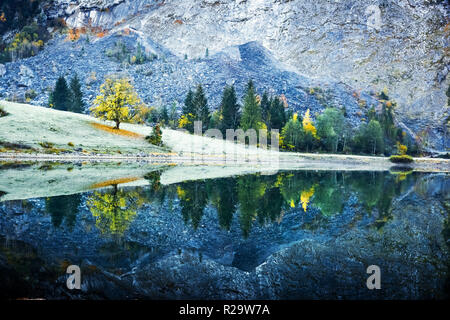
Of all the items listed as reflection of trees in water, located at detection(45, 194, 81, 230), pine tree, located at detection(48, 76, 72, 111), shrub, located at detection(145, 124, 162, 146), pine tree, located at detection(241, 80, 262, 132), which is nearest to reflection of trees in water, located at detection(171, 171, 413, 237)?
reflection of trees in water, located at detection(45, 194, 81, 230)

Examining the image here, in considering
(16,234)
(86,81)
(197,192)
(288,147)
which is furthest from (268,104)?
(86,81)

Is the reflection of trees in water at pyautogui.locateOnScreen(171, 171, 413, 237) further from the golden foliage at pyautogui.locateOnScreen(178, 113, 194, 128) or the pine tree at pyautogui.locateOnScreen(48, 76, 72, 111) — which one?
the pine tree at pyautogui.locateOnScreen(48, 76, 72, 111)

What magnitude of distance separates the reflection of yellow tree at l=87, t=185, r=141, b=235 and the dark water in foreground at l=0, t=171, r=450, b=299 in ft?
0.09

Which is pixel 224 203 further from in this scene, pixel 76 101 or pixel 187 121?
pixel 76 101

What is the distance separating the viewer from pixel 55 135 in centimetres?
3344

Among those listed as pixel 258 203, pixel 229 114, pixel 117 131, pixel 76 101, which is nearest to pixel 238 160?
pixel 117 131

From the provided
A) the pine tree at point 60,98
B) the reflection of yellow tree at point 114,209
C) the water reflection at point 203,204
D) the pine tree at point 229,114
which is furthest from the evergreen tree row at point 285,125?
the reflection of yellow tree at point 114,209

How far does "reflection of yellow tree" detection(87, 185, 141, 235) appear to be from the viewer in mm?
6949

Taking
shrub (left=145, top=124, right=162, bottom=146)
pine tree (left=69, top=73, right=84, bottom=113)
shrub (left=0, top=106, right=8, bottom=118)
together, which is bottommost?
shrub (left=145, top=124, right=162, bottom=146)

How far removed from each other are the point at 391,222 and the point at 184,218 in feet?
19.3

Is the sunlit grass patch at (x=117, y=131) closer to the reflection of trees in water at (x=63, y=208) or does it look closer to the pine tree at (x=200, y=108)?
the pine tree at (x=200, y=108)

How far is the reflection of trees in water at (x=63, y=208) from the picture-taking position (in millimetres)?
7183

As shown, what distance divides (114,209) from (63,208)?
140cm
